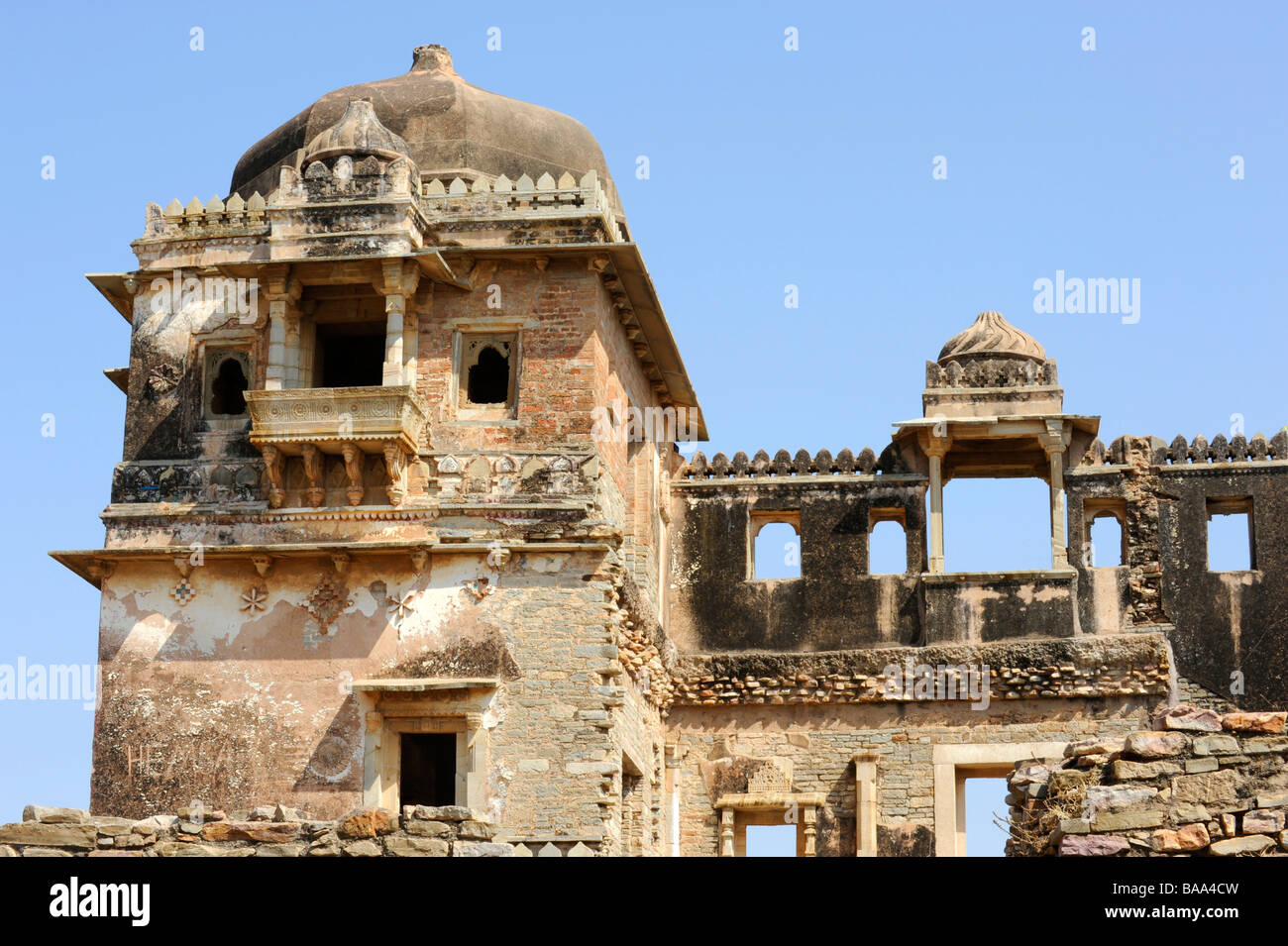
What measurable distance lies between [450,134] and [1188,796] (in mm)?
14174

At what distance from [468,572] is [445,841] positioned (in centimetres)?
864

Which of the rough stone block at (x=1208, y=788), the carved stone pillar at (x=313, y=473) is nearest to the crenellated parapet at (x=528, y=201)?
the carved stone pillar at (x=313, y=473)

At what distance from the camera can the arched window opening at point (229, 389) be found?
21188 millimetres

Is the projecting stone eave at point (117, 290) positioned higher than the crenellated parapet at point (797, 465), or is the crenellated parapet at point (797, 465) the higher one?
the projecting stone eave at point (117, 290)

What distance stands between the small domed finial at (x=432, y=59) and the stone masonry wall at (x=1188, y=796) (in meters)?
15.5

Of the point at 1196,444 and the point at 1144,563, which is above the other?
the point at 1196,444

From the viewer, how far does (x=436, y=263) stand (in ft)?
66.6

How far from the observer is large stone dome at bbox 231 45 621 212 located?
2250cm

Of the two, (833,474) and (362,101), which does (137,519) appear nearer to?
(362,101)

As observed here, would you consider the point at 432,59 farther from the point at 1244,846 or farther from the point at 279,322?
the point at 1244,846

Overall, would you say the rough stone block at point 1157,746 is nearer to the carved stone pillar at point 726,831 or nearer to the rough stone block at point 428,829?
the rough stone block at point 428,829

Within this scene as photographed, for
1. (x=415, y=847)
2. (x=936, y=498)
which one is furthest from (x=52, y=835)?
(x=936, y=498)

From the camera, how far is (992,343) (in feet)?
82.6
